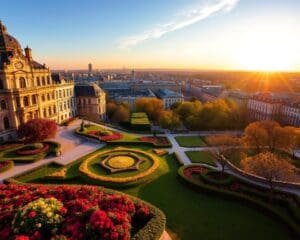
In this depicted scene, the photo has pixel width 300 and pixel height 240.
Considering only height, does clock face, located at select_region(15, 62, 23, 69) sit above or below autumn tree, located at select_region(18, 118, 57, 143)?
above

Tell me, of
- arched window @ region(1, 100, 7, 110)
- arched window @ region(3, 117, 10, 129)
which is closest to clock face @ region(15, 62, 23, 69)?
arched window @ region(1, 100, 7, 110)

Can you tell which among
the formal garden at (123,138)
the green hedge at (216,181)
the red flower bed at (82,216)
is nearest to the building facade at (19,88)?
the formal garden at (123,138)

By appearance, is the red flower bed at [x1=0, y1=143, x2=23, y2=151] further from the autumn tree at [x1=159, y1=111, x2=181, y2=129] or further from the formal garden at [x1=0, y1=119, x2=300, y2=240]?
the autumn tree at [x1=159, y1=111, x2=181, y2=129]

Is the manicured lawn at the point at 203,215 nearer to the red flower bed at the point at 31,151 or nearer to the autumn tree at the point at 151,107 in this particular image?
the red flower bed at the point at 31,151

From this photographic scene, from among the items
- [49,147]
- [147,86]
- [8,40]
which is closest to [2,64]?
[8,40]

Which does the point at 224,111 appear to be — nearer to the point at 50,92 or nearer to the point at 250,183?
the point at 250,183

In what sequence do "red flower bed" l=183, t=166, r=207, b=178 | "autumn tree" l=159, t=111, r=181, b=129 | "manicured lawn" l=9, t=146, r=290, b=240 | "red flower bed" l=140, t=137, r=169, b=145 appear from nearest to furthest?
Result: "manicured lawn" l=9, t=146, r=290, b=240 → "red flower bed" l=183, t=166, r=207, b=178 → "red flower bed" l=140, t=137, r=169, b=145 → "autumn tree" l=159, t=111, r=181, b=129
